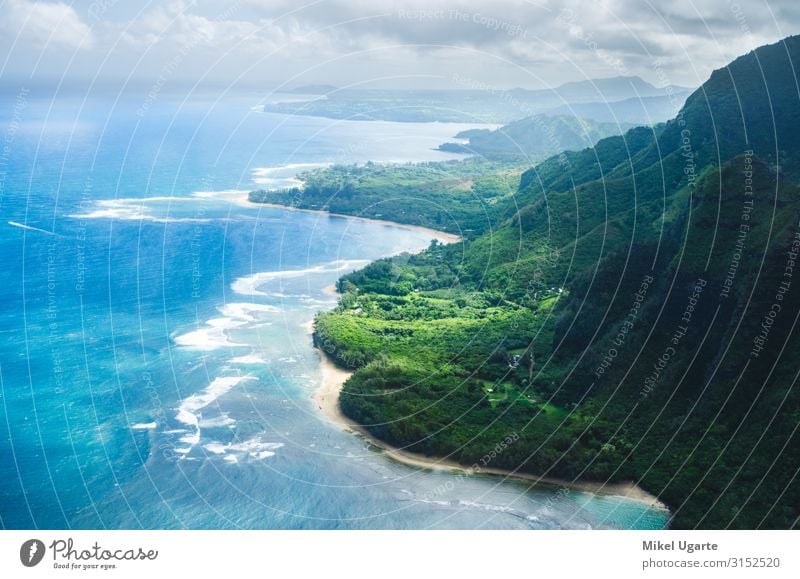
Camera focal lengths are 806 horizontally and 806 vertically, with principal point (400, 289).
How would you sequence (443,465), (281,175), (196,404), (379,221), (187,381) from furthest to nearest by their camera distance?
(281,175) → (379,221) → (187,381) → (196,404) → (443,465)

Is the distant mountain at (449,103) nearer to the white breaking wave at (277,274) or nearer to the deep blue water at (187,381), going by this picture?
the deep blue water at (187,381)

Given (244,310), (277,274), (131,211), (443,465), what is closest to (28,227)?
(131,211)

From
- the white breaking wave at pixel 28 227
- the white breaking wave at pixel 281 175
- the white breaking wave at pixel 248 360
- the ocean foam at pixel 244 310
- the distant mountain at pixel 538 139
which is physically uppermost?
the distant mountain at pixel 538 139

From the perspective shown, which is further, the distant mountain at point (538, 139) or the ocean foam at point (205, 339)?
the distant mountain at point (538, 139)

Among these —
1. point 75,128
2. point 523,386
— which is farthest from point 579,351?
point 75,128

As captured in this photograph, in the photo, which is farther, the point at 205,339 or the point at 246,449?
the point at 205,339

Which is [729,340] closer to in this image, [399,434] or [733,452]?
[733,452]
